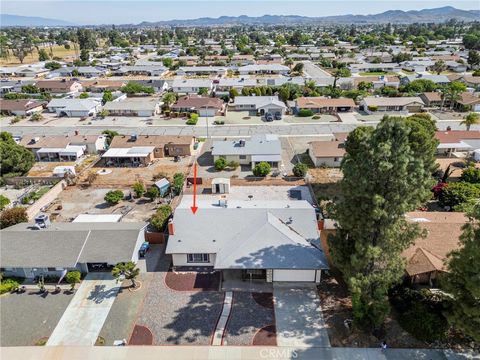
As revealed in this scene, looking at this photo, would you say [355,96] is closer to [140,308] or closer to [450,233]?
→ [450,233]

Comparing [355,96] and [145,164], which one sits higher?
[355,96]

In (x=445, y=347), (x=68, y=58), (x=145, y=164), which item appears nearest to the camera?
(x=445, y=347)

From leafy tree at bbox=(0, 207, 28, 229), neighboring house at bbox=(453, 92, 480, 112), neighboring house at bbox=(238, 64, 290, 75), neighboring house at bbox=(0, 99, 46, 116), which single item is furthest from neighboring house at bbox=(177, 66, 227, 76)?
leafy tree at bbox=(0, 207, 28, 229)

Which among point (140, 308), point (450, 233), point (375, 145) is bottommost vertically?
point (140, 308)

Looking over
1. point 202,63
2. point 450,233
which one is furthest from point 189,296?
point 202,63

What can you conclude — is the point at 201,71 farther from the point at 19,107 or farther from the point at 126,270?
the point at 126,270

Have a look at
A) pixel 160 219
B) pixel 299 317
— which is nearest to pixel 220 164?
pixel 160 219
